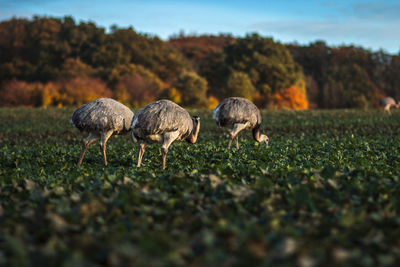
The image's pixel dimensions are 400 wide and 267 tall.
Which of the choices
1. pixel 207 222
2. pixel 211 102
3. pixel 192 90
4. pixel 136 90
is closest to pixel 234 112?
pixel 207 222

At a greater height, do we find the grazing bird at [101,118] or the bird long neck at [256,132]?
the grazing bird at [101,118]

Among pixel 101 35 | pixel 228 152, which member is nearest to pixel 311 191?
pixel 228 152

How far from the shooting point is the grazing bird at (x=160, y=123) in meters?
10.3

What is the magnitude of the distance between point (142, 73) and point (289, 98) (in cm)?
2090

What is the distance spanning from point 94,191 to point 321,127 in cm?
2289

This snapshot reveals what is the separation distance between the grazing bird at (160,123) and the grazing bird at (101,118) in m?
1.03

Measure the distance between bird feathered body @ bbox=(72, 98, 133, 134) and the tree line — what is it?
110ft

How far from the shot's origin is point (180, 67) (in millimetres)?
60500

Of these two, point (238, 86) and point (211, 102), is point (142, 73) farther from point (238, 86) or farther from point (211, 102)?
point (238, 86)

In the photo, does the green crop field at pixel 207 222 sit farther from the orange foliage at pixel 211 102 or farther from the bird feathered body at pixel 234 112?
the orange foliage at pixel 211 102

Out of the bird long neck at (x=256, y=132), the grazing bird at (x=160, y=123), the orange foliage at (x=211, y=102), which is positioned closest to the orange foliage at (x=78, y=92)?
the orange foliage at (x=211, y=102)

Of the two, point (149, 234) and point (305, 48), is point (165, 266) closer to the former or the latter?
point (149, 234)

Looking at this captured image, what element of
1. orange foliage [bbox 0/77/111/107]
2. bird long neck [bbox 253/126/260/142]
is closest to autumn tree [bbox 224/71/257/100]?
orange foliage [bbox 0/77/111/107]

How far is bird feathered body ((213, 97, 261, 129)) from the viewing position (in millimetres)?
14836
